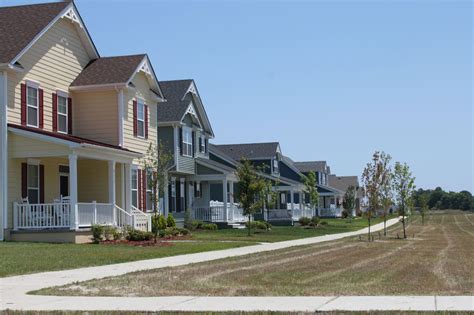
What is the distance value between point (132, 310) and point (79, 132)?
71.5 ft

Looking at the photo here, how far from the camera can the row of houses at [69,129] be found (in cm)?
2595

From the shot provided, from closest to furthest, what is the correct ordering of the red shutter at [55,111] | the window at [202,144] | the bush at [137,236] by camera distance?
the bush at [137,236] < the red shutter at [55,111] < the window at [202,144]

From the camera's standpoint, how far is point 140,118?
34000mm

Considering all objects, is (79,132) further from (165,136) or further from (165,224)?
(165,136)

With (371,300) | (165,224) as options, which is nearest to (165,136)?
(165,224)

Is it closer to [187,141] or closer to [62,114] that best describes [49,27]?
[62,114]

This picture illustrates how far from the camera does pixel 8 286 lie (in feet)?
44.7

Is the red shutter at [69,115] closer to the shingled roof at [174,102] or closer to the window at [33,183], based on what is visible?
the window at [33,183]

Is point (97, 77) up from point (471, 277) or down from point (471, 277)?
up

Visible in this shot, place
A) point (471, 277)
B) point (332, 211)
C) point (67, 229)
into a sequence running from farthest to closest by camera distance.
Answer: point (332, 211) → point (67, 229) → point (471, 277)

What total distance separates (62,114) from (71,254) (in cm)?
1075

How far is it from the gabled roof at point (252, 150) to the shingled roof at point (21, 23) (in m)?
37.6

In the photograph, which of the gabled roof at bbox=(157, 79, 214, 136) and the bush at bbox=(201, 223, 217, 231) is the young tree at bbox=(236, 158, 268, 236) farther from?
the gabled roof at bbox=(157, 79, 214, 136)

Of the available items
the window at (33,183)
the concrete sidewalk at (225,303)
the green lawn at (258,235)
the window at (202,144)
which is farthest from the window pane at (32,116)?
the window at (202,144)
